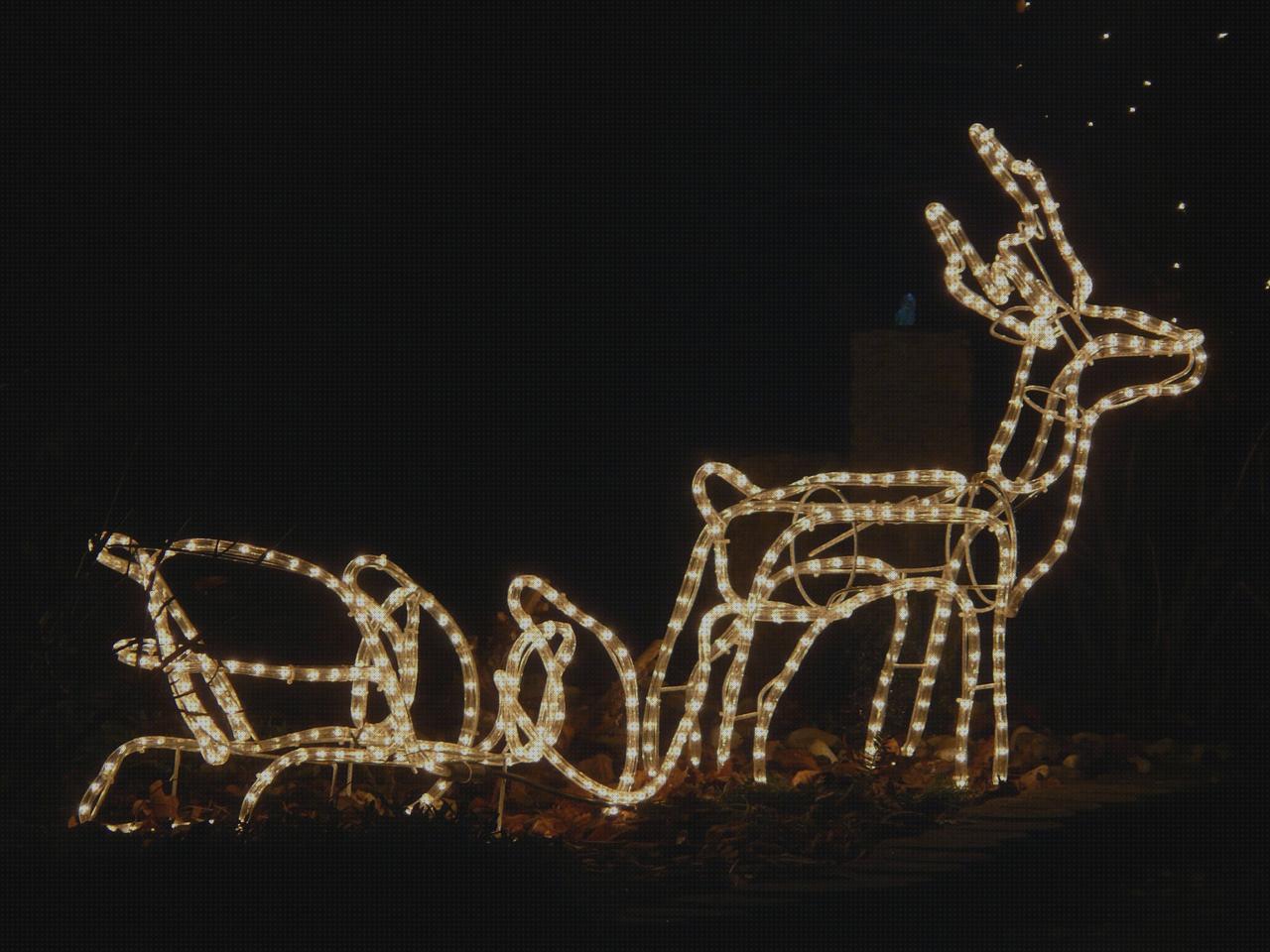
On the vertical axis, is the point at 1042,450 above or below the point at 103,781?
above

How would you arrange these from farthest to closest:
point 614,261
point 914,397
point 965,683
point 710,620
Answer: point 614,261
point 914,397
point 965,683
point 710,620

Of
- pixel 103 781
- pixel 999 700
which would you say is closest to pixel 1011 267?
pixel 999 700

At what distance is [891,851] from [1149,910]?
2.75ft

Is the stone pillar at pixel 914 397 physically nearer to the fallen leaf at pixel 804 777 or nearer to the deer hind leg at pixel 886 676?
the deer hind leg at pixel 886 676

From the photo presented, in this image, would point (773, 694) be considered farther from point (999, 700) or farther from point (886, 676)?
point (999, 700)

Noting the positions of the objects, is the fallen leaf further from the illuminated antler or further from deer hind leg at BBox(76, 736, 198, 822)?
deer hind leg at BBox(76, 736, 198, 822)

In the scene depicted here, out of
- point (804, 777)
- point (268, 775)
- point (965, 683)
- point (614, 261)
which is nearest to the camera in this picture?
point (268, 775)

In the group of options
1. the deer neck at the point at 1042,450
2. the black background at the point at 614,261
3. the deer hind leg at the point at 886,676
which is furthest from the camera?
the black background at the point at 614,261

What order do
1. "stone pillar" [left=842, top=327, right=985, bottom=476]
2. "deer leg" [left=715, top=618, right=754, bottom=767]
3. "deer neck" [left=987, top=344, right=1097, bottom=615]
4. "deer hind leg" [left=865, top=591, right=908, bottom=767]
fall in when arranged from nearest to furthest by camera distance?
"deer leg" [left=715, top=618, right=754, bottom=767] < "deer neck" [left=987, top=344, right=1097, bottom=615] < "deer hind leg" [left=865, top=591, right=908, bottom=767] < "stone pillar" [left=842, top=327, right=985, bottom=476]

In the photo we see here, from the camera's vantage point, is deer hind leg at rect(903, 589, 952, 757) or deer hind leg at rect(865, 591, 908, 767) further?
deer hind leg at rect(865, 591, 908, 767)

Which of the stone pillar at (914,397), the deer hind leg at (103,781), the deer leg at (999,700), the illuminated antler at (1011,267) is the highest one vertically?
the illuminated antler at (1011,267)

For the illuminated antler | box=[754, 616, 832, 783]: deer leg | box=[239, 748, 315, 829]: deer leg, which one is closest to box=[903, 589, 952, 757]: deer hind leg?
box=[754, 616, 832, 783]: deer leg

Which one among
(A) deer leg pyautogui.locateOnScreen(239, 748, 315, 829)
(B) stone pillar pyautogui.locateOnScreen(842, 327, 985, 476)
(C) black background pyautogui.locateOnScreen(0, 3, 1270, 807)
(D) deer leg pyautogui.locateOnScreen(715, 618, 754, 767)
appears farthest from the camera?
(C) black background pyautogui.locateOnScreen(0, 3, 1270, 807)

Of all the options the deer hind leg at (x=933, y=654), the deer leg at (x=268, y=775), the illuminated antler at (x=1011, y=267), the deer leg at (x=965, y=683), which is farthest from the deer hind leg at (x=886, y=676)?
the deer leg at (x=268, y=775)
